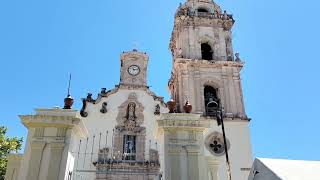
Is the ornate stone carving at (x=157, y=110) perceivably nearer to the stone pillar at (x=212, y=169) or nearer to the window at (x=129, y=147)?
the window at (x=129, y=147)

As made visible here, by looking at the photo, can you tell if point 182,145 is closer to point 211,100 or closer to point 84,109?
point 84,109

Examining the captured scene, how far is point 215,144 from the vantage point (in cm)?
1934

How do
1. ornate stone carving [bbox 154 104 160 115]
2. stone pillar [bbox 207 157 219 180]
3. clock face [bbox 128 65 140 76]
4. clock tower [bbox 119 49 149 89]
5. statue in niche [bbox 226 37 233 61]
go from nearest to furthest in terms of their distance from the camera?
stone pillar [bbox 207 157 219 180]
ornate stone carving [bbox 154 104 160 115]
clock tower [bbox 119 49 149 89]
clock face [bbox 128 65 140 76]
statue in niche [bbox 226 37 233 61]

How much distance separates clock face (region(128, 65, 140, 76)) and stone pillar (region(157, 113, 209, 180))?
1219cm

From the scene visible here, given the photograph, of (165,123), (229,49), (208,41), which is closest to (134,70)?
(208,41)

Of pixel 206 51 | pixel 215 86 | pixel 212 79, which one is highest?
pixel 206 51

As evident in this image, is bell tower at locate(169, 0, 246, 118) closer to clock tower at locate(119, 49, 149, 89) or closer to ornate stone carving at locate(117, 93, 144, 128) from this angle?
clock tower at locate(119, 49, 149, 89)

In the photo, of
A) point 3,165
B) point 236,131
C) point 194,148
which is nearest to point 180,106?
point 236,131

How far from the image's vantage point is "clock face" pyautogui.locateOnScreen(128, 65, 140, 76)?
20.1 m

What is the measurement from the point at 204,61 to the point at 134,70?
4.55m

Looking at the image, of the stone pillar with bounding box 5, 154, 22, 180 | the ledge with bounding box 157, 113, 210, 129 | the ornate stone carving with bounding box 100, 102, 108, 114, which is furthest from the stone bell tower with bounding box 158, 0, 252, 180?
the stone pillar with bounding box 5, 154, 22, 180

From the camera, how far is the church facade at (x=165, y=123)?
7.58m

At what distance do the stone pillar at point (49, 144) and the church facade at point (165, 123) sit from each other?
0.06ft

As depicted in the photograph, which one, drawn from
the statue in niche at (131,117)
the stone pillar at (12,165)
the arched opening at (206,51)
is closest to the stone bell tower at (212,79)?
the arched opening at (206,51)
